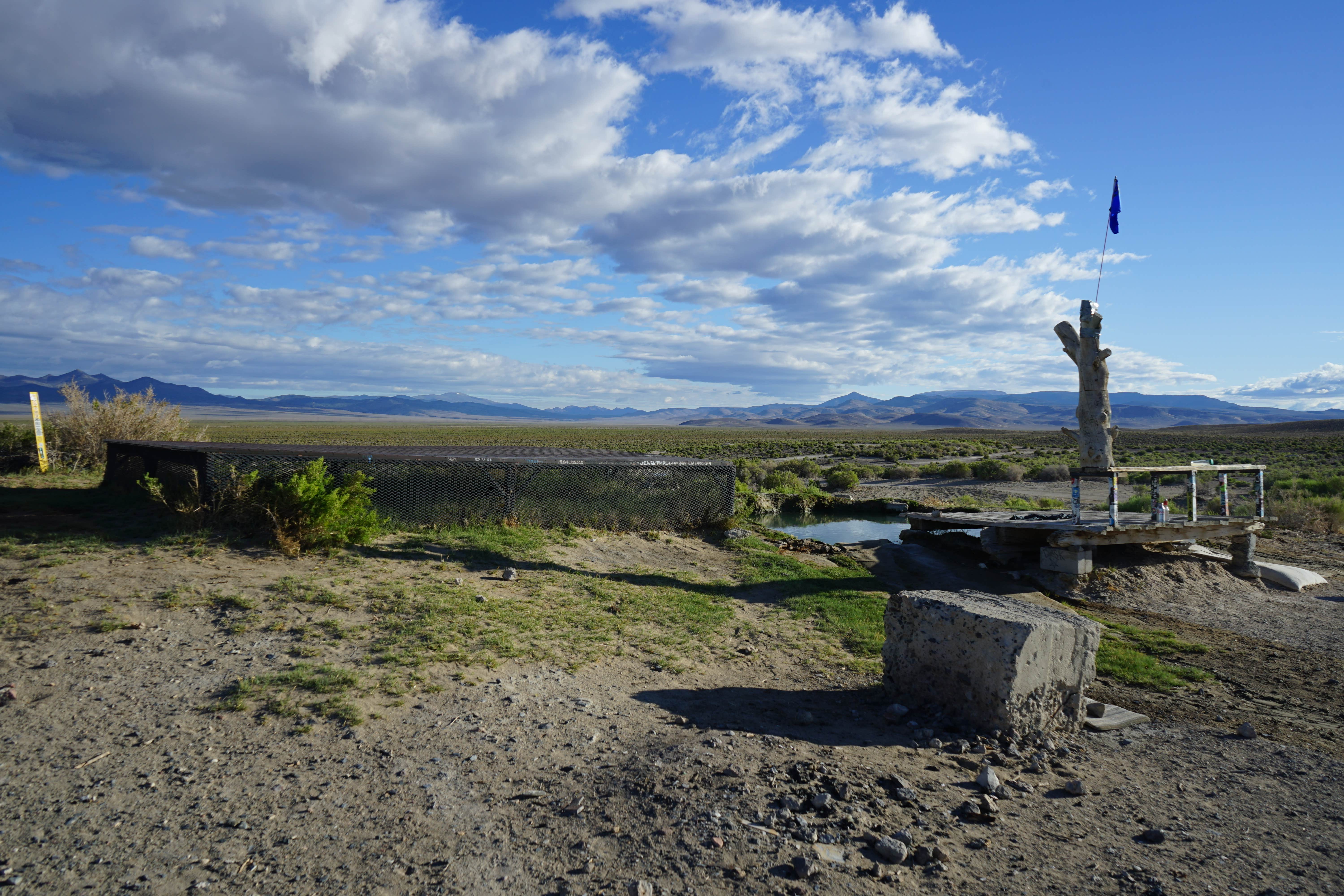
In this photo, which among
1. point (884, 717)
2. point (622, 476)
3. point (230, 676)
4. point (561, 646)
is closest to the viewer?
point (230, 676)

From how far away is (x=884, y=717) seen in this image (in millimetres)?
5430

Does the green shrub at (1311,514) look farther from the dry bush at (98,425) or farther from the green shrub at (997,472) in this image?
the dry bush at (98,425)

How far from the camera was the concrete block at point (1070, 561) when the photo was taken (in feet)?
35.4

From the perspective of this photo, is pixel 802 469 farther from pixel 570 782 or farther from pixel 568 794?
pixel 568 794

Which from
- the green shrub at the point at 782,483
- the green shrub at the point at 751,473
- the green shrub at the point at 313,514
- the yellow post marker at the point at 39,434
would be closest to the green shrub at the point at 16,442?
the yellow post marker at the point at 39,434

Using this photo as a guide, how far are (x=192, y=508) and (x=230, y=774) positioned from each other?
18.1ft

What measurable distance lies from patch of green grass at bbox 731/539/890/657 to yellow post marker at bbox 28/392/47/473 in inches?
537

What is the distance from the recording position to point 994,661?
5020 mm

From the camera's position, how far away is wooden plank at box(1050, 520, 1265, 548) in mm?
10562

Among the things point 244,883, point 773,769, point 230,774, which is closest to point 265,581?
point 230,774

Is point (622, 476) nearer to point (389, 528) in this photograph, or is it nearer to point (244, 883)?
point (389, 528)

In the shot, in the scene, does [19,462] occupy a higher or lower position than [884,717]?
higher

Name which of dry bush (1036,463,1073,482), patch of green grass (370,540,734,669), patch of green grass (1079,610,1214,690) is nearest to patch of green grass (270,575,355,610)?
patch of green grass (370,540,734,669)

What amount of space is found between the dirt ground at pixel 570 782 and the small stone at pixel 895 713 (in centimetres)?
8
